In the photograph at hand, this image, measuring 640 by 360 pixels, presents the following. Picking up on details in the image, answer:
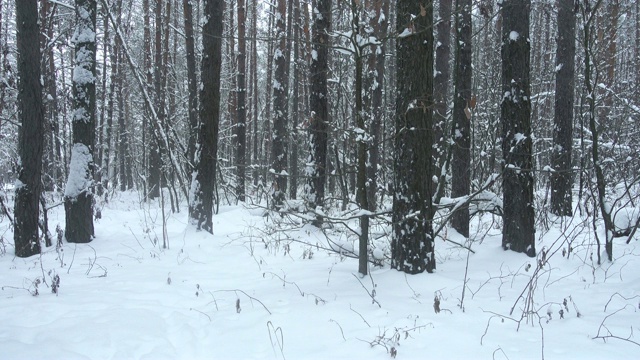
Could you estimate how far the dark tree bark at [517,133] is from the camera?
5.60 metres

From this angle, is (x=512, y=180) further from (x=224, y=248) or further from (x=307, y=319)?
(x=224, y=248)

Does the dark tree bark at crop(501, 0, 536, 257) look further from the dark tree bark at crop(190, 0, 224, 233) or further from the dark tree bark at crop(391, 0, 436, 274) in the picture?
the dark tree bark at crop(190, 0, 224, 233)

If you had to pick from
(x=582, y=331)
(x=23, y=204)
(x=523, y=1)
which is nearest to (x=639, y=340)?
(x=582, y=331)

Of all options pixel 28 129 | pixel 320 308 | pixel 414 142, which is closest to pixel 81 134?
pixel 28 129

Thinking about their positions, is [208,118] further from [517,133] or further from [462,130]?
[517,133]

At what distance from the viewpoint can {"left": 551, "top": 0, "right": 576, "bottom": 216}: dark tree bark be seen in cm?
956

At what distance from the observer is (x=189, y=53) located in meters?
14.1

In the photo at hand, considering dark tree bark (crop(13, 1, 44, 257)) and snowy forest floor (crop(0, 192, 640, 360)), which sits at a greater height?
dark tree bark (crop(13, 1, 44, 257))

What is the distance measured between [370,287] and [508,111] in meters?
3.15

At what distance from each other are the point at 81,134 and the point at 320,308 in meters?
5.97

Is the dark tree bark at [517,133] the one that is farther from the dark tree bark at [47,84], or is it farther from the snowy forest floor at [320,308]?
the dark tree bark at [47,84]

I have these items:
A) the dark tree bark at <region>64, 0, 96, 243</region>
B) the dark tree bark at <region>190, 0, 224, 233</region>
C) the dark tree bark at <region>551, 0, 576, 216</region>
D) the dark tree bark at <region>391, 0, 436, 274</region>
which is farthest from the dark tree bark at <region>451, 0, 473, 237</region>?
the dark tree bark at <region>64, 0, 96, 243</region>

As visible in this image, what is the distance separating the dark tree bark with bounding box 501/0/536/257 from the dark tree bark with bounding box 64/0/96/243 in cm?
704

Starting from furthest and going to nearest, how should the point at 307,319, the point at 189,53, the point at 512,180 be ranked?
the point at 189,53
the point at 512,180
the point at 307,319
